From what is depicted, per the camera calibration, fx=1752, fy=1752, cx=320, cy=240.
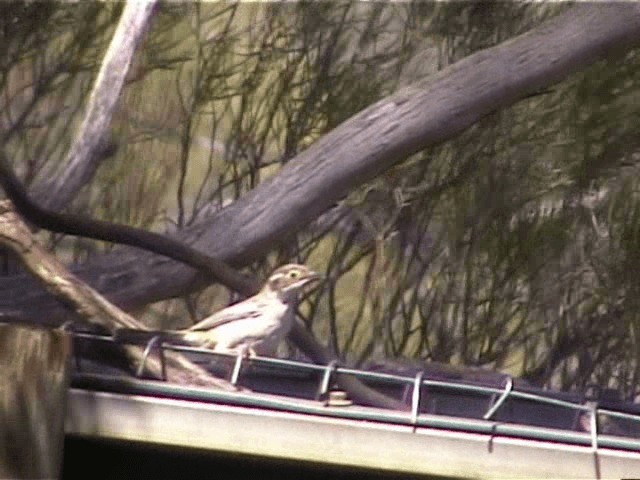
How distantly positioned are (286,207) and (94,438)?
3.59 m

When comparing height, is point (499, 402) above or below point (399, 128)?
below

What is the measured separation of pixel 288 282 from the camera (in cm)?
441

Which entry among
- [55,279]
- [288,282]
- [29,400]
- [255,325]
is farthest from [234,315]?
[29,400]

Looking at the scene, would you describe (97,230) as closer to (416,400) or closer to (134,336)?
(134,336)

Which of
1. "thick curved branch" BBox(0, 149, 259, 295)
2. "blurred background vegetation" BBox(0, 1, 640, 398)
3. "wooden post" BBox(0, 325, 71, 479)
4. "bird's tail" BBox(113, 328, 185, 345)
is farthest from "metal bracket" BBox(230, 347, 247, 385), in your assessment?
"blurred background vegetation" BBox(0, 1, 640, 398)

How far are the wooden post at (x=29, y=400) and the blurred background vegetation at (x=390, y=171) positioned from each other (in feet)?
14.9

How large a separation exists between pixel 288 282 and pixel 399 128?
54.2 inches

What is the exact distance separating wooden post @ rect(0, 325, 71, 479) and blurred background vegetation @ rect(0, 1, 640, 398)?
454 centimetres

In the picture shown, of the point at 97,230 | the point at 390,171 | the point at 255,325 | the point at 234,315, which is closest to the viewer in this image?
the point at 97,230

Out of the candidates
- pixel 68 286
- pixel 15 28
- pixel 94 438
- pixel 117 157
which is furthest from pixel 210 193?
pixel 94 438

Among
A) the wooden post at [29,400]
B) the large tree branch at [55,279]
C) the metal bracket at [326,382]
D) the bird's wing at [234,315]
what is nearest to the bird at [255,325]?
the bird's wing at [234,315]

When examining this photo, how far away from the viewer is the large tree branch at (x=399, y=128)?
562 centimetres

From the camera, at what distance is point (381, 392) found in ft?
8.50

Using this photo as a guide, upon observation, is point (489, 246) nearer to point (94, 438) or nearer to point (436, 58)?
point (436, 58)
